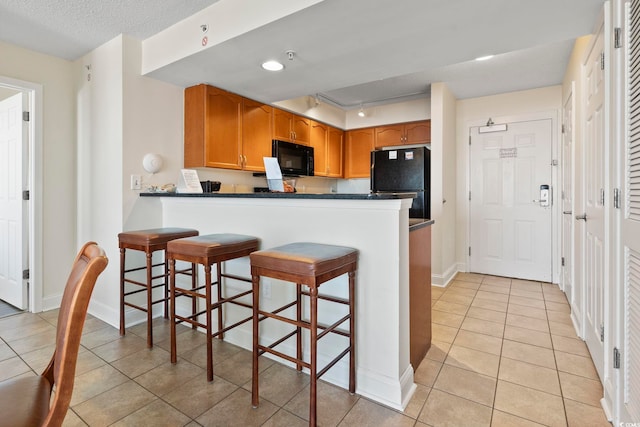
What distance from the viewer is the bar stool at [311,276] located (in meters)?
1.40

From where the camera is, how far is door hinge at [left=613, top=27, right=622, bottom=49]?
1410 mm

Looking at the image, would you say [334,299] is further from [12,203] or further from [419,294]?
[12,203]

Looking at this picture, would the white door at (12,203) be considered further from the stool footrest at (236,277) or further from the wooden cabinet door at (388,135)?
the wooden cabinet door at (388,135)

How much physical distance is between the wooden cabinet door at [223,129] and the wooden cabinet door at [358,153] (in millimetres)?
2332

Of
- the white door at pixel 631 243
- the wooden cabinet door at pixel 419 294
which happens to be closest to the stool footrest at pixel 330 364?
the wooden cabinet door at pixel 419 294

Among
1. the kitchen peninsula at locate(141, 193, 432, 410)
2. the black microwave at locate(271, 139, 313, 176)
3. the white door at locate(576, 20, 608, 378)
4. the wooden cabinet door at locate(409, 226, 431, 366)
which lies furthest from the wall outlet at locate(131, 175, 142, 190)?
the white door at locate(576, 20, 608, 378)

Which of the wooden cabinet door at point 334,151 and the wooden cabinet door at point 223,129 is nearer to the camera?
the wooden cabinet door at point 223,129

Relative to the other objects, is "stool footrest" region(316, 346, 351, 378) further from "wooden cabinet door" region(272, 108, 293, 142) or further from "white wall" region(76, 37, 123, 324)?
"wooden cabinet door" region(272, 108, 293, 142)

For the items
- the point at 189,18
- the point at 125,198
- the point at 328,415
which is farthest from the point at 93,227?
the point at 328,415

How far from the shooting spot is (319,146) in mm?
4766

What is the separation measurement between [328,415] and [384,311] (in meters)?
0.56

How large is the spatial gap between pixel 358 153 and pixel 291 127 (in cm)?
144

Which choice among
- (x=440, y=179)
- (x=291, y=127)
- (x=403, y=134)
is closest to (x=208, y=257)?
(x=291, y=127)

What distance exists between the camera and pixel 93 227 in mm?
2850
